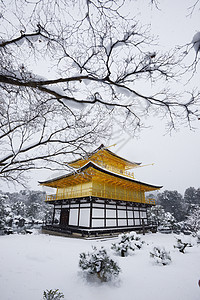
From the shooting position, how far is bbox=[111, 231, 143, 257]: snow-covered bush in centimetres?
656

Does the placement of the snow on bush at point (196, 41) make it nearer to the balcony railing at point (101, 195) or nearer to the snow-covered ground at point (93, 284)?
the snow-covered ground at point (93, 284)

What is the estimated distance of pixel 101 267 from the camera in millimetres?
4078

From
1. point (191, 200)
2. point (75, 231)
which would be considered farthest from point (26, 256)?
point (191, 200)

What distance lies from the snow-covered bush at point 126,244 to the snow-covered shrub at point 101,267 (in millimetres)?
2682

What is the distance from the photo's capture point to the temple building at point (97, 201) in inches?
472

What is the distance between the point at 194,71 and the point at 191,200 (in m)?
53.3

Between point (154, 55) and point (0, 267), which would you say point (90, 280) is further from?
point (154, 55)

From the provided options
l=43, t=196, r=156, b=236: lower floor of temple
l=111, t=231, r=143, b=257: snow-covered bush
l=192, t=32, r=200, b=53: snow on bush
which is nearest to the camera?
l=192, t=32, r=200, b=53: snow on bush

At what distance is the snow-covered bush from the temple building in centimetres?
470

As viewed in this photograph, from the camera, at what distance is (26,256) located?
5.78 metres

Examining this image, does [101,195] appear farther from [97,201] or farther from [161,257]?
[161,257]

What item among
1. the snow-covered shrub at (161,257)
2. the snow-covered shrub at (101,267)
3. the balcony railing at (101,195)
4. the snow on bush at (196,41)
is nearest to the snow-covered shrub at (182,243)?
the snow-covered shrub at (161,257)

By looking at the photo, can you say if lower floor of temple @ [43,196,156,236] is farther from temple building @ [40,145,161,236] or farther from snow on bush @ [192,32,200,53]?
snow on bush @ [192,32,200,53]

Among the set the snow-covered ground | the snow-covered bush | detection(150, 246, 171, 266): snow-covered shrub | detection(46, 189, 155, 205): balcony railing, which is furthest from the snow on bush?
detection(46, 189, 155, 205): balcony railing
